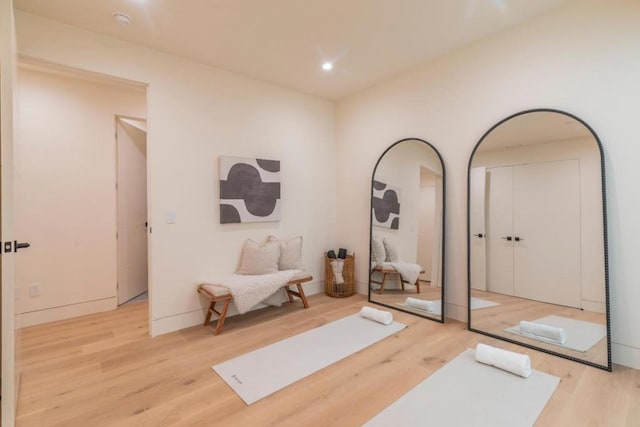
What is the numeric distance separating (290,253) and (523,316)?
2.35 m

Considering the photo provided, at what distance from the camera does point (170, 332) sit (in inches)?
114

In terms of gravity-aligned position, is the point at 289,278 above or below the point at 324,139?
below

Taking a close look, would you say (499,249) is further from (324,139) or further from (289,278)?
(324,139)

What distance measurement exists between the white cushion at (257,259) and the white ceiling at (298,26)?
6.37 feet

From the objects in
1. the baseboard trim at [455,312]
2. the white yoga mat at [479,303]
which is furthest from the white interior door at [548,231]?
the baseboard trim at [455,312]

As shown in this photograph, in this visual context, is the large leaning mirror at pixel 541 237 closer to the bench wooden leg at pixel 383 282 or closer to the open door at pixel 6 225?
the bench wooden leg at pixel 383 282

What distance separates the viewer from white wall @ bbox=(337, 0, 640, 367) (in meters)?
2.16

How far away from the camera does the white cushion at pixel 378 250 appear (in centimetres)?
375

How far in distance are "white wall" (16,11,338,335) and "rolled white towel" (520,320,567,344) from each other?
256 cm

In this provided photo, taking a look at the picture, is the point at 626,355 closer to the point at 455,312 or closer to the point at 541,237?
the point at 541,237

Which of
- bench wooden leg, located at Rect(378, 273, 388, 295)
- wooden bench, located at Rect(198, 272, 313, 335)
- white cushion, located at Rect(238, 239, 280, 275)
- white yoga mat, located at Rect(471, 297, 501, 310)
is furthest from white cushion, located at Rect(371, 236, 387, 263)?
white cushion, located at Rect(238, 239, 280, 275)

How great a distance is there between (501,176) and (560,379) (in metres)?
1.61

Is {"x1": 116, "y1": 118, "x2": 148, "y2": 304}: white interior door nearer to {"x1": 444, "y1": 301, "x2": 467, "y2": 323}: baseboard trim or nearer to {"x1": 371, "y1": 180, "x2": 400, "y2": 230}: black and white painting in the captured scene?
{"x1": 371, "y1": 180, "x2": 400, "y2": 230}: black and white painting

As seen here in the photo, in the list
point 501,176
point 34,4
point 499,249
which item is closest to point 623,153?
point 501,176
